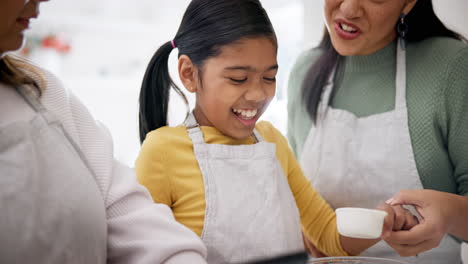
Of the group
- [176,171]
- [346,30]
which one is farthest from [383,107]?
Result: [176,171]

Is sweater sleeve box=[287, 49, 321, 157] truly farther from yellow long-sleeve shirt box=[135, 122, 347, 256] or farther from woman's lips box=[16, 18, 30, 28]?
woman's lips box=[16, 18, 30, 28]

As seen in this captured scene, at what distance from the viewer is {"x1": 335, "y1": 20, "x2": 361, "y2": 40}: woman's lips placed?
73cm

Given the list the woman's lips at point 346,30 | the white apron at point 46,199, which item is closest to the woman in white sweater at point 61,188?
the white apron at point 46,199

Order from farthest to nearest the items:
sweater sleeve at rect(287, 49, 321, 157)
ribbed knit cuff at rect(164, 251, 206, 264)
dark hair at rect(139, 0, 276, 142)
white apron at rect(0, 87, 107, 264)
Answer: sweater sleeve at rect(287, 49, 321, 157), dark hair at rect(139, 0, 276, 142), ribbed knit cuff at rect(164, 251, 206, 264), white apron at rect(0, 87, 107, 264)

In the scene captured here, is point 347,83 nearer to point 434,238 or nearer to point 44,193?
point 434,238

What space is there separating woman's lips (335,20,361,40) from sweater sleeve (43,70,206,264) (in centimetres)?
45

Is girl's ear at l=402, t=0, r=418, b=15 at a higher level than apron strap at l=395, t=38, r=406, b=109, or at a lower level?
higher

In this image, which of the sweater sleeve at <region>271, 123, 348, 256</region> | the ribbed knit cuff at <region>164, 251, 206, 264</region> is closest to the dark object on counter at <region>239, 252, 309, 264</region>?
the ribbed knit cuff at <region>164, 251, 206, 264</region>

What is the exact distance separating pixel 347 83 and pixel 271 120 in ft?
0.59

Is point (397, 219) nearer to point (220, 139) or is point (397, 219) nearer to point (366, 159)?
point (366, 159)

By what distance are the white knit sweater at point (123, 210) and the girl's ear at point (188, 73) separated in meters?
0.16

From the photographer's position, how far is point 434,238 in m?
0.66

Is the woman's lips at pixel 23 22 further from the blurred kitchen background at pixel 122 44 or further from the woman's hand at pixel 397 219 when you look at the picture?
the woman's hand at pixel 397 219

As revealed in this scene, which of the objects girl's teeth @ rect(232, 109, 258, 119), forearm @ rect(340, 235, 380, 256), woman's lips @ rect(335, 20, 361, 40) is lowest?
forearm @ rect(340, 235, 380, 256)
